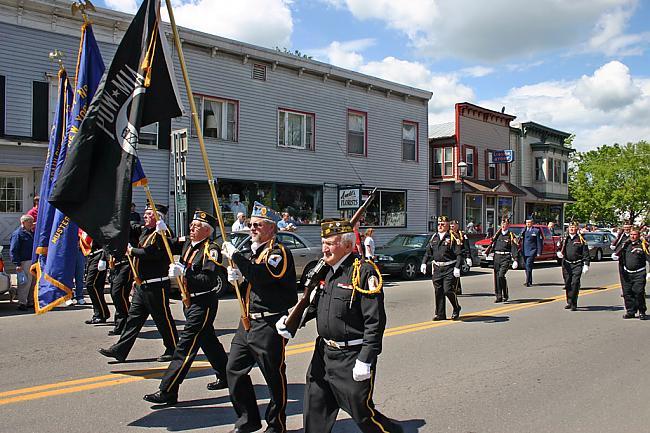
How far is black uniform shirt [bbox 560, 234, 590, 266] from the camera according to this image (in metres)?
12.5

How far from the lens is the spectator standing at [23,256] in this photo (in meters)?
11.1

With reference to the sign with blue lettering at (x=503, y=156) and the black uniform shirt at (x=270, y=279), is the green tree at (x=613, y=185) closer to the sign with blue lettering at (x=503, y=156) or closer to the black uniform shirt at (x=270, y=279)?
the sign with blue lettering at (x=503, y=156)

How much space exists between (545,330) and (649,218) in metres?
60.0

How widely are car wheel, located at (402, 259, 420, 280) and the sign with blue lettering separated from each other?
1904cm

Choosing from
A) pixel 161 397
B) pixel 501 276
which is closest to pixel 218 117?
pixel 501 276

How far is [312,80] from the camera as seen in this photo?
23.3 metres

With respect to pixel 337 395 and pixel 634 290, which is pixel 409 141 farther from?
pixel 337 395

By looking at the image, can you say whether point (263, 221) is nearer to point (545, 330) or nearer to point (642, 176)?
point (545, 330)

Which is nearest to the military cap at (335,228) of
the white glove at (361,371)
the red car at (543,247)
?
the white glove at (361,371)

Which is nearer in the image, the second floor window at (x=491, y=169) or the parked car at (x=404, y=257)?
A: the parked car at (x=404, y=257)

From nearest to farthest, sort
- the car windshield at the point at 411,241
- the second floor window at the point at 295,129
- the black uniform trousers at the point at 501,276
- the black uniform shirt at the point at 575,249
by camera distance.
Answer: the black uniform shirt at the point at 575,249
the black uniform trousers at the point at 501,276
the car windshield at the point at 411,241
the second floor window at the point at 295,129

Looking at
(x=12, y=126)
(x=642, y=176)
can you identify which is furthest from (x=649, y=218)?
(x=12, y=126)

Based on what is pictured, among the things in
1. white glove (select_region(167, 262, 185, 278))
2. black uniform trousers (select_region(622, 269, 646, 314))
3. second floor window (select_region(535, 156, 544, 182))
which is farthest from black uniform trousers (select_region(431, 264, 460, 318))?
second floor window (select_region(535, 156, 544, 182))

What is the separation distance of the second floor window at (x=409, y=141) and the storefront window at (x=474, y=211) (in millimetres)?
6833
